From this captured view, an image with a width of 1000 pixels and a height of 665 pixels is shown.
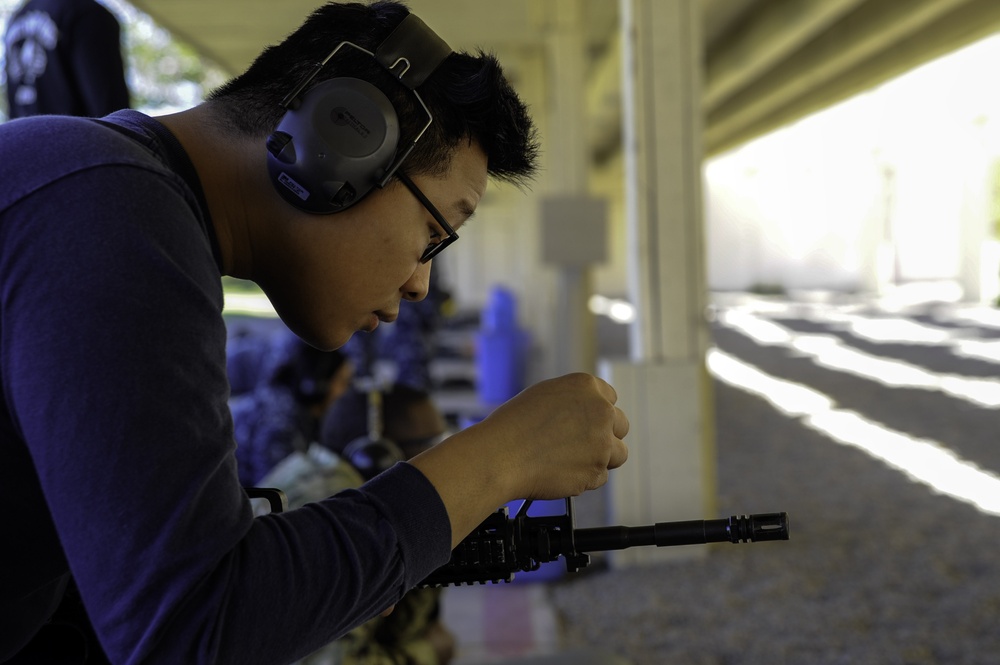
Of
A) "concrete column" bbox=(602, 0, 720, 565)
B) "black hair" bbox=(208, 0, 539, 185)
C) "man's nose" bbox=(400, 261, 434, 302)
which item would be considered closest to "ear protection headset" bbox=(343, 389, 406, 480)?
"man's nose" bbox=(400, 261, 434, 302)

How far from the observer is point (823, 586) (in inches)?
173

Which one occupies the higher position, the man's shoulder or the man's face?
the man's shoulder

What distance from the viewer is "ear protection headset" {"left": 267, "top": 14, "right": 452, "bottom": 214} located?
2.95 ft

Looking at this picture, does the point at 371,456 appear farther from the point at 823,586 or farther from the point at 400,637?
the point at 823,586

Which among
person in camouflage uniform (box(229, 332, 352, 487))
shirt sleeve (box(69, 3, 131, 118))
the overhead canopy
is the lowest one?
person in camouflage uniform (box(229, 332, 352, 487))

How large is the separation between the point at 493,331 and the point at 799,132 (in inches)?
479

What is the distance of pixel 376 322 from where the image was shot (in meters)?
1.04

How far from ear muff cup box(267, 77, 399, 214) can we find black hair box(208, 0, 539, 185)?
0.03 metres

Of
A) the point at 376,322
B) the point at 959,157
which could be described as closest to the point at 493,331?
the point at 376,322

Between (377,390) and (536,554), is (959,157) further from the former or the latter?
(536,554)

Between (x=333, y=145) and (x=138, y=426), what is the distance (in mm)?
332

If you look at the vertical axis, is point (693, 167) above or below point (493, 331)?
above

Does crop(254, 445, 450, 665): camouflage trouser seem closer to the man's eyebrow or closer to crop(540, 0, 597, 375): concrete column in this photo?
the man's eyebrow

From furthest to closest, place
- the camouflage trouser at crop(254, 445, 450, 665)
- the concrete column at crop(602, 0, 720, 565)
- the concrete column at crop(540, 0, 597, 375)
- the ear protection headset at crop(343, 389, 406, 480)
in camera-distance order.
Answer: the concrete column at crop(540, 0, 597, 375), the concrete column at crop(602, 0, 720, 565), the ear protection headset at crop(343, 389, 406, 480), the camouflage trouser at crop(254, 445, 450, 665)
